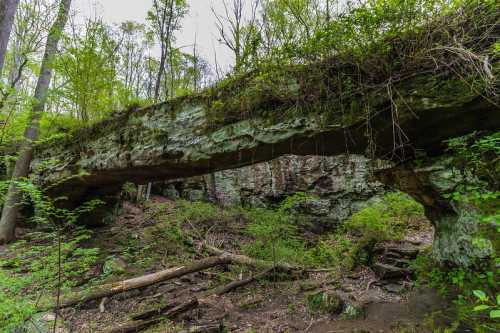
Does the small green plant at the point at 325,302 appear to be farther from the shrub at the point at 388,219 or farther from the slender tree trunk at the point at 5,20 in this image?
the slender tree trunk at the point at 5,20

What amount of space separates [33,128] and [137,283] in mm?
6291

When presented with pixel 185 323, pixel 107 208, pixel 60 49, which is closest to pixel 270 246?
pixel 185 323

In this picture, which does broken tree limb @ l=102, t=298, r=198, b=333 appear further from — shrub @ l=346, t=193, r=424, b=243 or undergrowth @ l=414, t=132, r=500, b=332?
shrub @ l=346, t=193, r=424, b=243

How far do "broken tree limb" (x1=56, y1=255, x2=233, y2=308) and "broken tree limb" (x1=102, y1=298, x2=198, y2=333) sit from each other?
37.7 inches

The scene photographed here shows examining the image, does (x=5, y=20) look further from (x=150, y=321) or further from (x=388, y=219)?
(x=388, y=219)

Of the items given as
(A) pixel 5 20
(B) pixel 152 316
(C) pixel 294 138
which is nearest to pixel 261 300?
(B) pixel 152 316

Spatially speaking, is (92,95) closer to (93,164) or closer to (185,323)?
(93,164)

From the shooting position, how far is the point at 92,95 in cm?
727

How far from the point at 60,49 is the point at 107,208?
530 cm

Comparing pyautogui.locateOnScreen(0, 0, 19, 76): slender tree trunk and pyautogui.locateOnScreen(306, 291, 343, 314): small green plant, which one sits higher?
pyautogui.locateOnScreen(0, 0, 19, 76): slender tree trunk

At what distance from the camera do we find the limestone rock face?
8.91 m

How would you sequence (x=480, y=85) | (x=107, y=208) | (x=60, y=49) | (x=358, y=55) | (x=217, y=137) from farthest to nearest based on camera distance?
(x=107, y=208)
(x=60, y=49)
(x=217, y=137)
(x=358, y=55)
(x=480, y=85)

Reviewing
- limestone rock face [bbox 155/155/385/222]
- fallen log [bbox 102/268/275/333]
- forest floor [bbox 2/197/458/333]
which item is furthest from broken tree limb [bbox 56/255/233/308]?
limestone rock face [bbox 155/155/385/222]

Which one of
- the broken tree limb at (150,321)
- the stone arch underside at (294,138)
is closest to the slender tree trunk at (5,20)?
the stone arch underside at (294,138)
